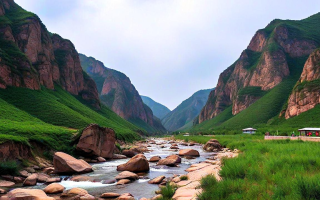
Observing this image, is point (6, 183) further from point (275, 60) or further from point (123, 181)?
point (275, 60)

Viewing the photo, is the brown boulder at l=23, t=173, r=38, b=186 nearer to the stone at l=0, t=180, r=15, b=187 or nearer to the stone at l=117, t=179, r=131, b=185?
the stone at l=0, t=180, r=15, b=187

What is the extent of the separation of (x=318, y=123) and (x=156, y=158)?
62703mm

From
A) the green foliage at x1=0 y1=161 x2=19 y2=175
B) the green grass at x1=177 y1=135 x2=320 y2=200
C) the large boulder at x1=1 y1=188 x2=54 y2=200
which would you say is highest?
the green grass at x1=177 y1=135 x2=320 y2=200

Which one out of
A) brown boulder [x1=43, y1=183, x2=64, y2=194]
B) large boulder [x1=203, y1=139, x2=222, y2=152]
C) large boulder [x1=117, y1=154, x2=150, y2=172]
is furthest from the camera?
large boulder [x1=203, y1=139, x2=222, y2=152]

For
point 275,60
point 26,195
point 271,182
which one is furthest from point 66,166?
point 275,60

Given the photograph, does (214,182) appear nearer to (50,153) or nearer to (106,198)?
(106,198)

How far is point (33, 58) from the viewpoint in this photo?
90750 millimetres

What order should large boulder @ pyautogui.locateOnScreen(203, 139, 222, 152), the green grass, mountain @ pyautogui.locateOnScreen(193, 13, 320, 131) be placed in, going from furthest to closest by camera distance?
mountain @ pyautogui.locateOnScreen(193, 13, 320, 131), large boulder @ pyautogui.locateOnScreen(203, 139, 222, 152), the green grass

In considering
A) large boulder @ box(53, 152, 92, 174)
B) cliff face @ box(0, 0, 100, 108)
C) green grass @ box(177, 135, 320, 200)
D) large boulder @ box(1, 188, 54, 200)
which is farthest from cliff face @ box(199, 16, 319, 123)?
large boulder @ box(1, 188, 54, 200)

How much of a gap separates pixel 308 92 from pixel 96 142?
87855 millimetres

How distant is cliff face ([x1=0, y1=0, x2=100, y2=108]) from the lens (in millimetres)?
68562

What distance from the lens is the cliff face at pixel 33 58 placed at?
68562 millimetres

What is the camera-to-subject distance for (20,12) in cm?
10194

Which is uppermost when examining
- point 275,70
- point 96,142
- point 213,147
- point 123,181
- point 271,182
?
point 275,70
